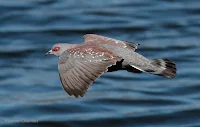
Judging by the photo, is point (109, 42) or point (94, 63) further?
point (109, 42)

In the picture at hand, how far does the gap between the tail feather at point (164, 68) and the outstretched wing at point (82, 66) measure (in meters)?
0.50

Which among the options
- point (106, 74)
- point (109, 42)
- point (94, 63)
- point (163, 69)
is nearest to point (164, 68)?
point (163, 69)

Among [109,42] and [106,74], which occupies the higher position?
[106,74]

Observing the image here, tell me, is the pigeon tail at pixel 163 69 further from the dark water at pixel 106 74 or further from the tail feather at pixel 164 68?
the dark water at pixel 106 74

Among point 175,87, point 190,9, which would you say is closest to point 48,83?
point 175,87

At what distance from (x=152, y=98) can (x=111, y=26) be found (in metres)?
4.56

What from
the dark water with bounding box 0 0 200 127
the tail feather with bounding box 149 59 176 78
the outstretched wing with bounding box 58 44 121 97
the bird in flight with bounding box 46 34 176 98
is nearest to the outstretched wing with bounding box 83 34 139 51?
the bird in flight with bounding box 46 34 176 98

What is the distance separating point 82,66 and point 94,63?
16 centimetres

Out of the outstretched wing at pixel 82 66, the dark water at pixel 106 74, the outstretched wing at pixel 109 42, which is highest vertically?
the dark water at pixel 106 74

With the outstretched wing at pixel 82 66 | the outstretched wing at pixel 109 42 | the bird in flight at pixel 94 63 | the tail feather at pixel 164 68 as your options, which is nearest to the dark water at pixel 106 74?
the outstretched wing at pixel 109 42

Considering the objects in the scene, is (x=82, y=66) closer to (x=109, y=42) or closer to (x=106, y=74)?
(x=109, y=42)

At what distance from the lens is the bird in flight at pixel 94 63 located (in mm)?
9938

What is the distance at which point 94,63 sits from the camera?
10.3 metres

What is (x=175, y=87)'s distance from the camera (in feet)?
58.7
